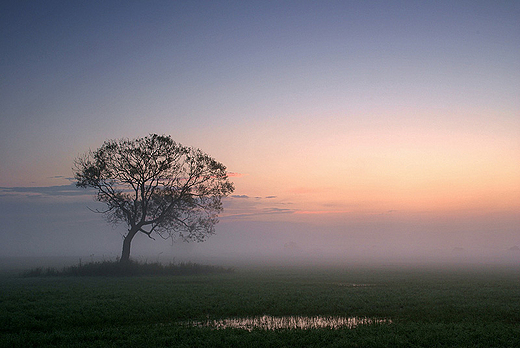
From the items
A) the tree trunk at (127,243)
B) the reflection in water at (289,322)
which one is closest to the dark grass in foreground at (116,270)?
the tree trunk at (127,243)

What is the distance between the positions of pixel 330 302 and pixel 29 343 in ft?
56.4

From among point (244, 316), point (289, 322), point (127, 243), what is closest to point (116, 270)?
point (127, 243)

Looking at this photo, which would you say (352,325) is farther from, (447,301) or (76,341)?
(76,341)

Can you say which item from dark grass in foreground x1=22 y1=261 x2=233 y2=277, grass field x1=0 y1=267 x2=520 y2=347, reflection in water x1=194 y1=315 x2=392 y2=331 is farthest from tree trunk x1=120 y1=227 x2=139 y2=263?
reflection in water x1=194 y1=315 x2=392 y2=331

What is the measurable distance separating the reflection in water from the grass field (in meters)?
0.85

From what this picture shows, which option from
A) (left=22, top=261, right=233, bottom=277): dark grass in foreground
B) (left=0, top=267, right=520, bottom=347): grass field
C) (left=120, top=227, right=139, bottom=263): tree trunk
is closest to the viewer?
(left=0, top=267, right=520, bottom=347): grass field

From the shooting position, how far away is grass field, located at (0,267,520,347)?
1420 centimetres

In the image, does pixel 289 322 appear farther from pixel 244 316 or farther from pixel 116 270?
pixel 116 270

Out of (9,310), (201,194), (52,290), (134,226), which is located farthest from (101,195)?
(9,310)

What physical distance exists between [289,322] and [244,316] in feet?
9.98

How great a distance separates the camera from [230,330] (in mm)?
15555

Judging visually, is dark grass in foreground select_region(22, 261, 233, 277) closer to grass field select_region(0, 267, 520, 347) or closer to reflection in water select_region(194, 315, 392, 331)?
grass field select_region(0, 267, 520, 347)

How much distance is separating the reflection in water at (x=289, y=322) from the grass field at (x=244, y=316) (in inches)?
33.4

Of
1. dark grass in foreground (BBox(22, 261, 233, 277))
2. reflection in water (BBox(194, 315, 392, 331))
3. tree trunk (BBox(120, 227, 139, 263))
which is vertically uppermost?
tree trunk (BBox(120, 227, 139, 263))
